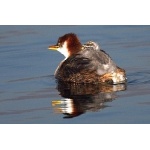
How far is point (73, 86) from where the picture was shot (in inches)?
577

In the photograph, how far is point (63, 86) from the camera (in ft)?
48.2

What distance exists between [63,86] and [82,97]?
105 cm

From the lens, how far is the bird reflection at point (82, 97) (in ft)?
42.5

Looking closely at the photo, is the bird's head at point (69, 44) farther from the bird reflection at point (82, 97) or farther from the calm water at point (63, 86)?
the bird reflection at point (82, 97)

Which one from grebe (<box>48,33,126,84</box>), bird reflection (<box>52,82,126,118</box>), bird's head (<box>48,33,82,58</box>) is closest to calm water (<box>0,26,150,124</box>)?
bird reflection (<box>52,82,126,118</box>)

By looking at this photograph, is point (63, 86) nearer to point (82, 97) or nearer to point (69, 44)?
point (82, 97)

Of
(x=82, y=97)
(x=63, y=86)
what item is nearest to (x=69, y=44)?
(x=63, y=86)

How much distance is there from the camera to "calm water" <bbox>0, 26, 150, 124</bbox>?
12648 mm

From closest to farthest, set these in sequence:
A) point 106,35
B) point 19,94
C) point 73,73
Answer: point 19,94 < point 73,73 < point 106,35

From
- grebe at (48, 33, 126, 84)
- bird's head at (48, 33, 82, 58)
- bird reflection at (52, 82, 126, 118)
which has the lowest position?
bird reflection at (52, 82, 126, 118)

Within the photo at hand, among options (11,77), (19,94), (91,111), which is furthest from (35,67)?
(91,111)

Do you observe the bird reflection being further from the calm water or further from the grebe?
the grebe
